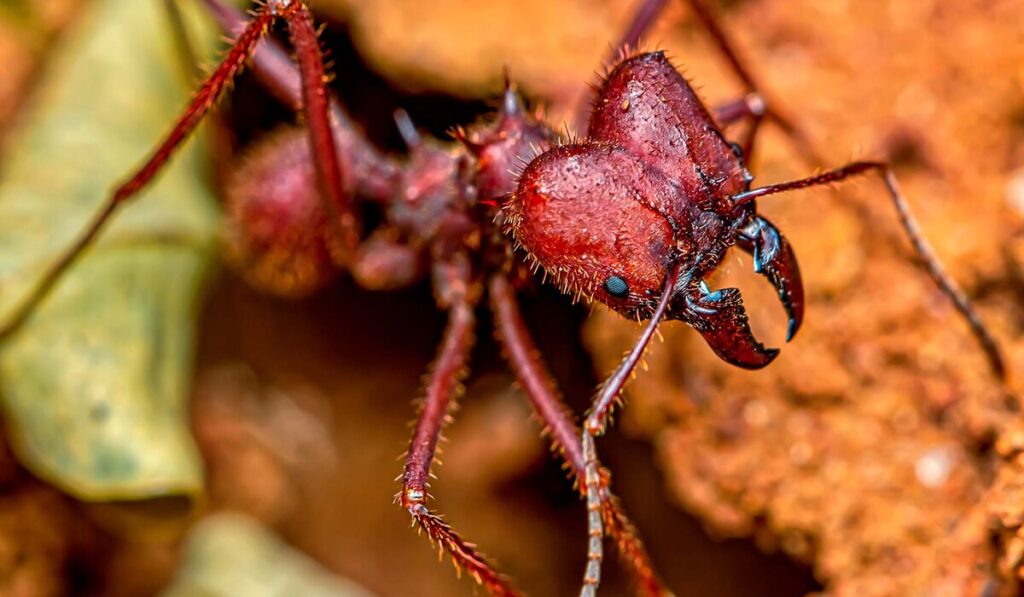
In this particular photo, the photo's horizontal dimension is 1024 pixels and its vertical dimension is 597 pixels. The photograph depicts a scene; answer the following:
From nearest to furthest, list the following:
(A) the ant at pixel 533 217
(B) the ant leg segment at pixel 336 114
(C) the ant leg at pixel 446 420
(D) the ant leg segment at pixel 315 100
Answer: (A) the ant at pixel 533 217, (C) the ant leg at pixel 446 420, (D) the ant leg segment at pixel 315 100, (B) the ant leg segment at pixel 336 114

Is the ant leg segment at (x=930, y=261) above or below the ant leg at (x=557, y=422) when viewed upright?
above

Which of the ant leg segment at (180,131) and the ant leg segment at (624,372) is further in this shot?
the ant leg segment at (180,131)

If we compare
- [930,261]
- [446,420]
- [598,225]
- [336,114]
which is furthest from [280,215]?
[930,261]

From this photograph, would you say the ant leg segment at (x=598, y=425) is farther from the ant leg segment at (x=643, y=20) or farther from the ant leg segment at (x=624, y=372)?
the ant leg segment at (x=643, y=20)

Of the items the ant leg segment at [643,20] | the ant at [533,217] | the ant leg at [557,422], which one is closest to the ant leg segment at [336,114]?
the ant at [533,217]

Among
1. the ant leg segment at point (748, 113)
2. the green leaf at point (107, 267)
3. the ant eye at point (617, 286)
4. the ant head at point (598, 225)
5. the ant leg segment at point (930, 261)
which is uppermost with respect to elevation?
the ant leg segment at point (748, 113)

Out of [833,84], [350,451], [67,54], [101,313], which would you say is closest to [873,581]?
[833,84]
